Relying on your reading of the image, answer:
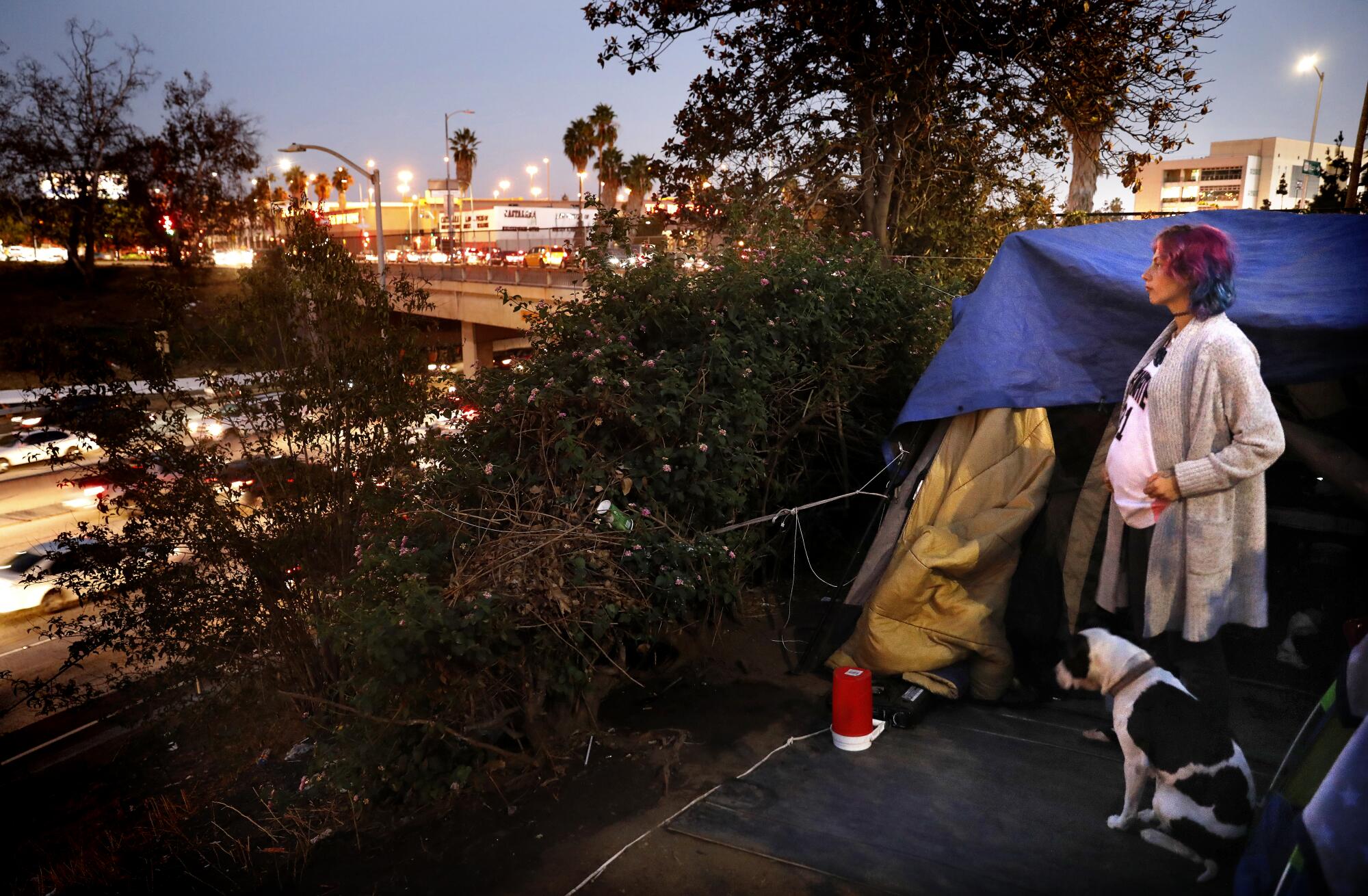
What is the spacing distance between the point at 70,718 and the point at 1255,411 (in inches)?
498

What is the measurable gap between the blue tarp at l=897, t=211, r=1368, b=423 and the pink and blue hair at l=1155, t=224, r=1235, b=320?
0.72 m

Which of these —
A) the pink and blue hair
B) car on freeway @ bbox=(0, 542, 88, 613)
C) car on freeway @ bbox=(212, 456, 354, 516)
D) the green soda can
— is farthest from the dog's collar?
car on freeway @ bbox=(0, 542, 88, 613)

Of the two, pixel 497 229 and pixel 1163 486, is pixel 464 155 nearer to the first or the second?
pixel 497 229

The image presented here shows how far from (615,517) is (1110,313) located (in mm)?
3146

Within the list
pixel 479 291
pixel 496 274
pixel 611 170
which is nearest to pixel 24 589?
pixel 496 274

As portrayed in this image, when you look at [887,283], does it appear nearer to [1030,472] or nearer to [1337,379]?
[1030,472]

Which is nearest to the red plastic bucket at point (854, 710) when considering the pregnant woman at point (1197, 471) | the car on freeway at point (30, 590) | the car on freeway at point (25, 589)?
the pregnant woman at point (1197, 471)

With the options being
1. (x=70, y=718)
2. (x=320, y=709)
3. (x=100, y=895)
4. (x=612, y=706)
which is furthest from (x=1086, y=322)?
(x=70, y=718)

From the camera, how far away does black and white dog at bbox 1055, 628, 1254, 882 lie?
3578 millimetres

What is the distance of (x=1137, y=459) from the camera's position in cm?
435

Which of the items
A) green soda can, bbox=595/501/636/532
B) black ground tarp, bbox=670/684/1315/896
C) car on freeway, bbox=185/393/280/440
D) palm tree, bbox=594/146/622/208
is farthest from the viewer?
palm tree, bbox=594/146/622/208

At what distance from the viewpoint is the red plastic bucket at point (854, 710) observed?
16.1 ft

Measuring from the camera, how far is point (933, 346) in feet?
26.6

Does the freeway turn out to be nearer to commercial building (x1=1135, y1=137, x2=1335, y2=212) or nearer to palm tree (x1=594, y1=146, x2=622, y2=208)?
commercial building (x1=1135, y1=137, x2=1335, y2=212)
